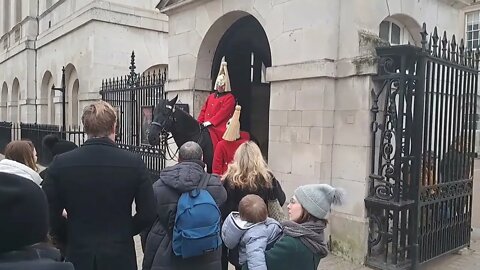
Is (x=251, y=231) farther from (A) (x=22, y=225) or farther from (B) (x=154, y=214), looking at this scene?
(A) (x=22, y=225)

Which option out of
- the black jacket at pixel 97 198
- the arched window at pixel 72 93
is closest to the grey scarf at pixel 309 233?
the black jacket at pixel 97 198

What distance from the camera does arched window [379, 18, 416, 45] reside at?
6.84 meters

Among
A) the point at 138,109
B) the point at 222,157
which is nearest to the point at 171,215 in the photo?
the point at 222,157

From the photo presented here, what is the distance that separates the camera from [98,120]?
282cm

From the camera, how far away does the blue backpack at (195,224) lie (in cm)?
312

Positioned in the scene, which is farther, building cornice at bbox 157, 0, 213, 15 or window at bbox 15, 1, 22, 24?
window at bbox 15, 1, 22, 24

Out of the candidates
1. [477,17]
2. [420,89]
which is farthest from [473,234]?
[477,17]

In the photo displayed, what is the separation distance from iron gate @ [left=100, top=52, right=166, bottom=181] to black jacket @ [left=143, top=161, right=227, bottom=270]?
5.48 meters

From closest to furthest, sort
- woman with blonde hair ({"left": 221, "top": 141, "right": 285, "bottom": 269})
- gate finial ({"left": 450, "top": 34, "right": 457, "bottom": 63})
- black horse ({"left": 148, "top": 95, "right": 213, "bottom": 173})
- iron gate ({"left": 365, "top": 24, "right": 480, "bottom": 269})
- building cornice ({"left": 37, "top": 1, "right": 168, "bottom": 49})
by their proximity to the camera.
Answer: woman with blonde hair ({"left": 221, "top": 141, "right": 285, "bottom": 269})
iron gate ({"left": 365, "top": 24, "right": 480, "bottom": 269})
gate finial ({"left": 450, "top": 34, "right": 457, "bottom": 63})
black horse ({"left": 148, "top": 95, "right": 213, "bottom": 173})
building cornice ({"left": 37, "top": 1, "right": 168, "bottom": 49})

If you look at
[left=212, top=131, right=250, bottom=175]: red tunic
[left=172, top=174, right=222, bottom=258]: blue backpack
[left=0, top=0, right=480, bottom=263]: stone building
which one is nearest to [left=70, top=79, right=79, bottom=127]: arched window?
[left=0, top=0, right=480, bottom=263]: stone building

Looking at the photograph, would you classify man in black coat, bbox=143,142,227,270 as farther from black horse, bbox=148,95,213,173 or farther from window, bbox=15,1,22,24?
window, bbox=15,1,22,24

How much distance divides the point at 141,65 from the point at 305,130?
→ 10984 millimetres

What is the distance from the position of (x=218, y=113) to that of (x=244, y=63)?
2460mm

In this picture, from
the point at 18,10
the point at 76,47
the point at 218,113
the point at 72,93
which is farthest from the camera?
the point at 18,10
